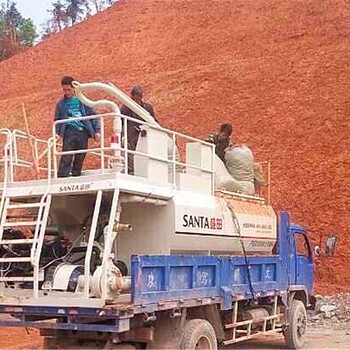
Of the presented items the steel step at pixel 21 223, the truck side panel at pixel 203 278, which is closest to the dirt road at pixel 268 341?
the truck side panel at pixel 203 278

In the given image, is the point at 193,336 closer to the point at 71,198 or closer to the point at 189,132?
the point at 71,198

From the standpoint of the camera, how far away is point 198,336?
31.0 feet

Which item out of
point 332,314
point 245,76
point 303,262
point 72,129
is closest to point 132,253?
point 72,129

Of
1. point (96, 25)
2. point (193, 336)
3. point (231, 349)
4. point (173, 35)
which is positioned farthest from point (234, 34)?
point (193, 336)

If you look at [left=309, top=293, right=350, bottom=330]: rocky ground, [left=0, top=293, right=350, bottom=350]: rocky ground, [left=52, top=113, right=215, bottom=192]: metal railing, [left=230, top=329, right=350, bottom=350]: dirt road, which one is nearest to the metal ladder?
[left=52, top=113, right=215, bottom=192]: metal railing

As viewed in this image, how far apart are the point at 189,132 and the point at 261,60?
713cm

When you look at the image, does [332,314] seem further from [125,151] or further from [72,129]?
[125,151]

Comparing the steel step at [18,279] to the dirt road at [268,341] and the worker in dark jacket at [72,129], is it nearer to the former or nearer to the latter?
the worker in dark jacket at [72,129]

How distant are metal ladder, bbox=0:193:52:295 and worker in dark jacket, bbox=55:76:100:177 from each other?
0.90m

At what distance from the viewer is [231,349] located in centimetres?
1229

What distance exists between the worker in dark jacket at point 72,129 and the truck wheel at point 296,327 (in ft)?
15.6

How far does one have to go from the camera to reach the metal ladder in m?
8.86

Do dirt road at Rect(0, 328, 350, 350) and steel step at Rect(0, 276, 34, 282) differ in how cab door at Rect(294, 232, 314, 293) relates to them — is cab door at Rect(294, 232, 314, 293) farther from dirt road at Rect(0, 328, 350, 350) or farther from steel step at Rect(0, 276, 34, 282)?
steel step at Rect(0, 276, 34, 282)

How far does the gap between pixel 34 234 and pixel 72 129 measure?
1.94 metres
